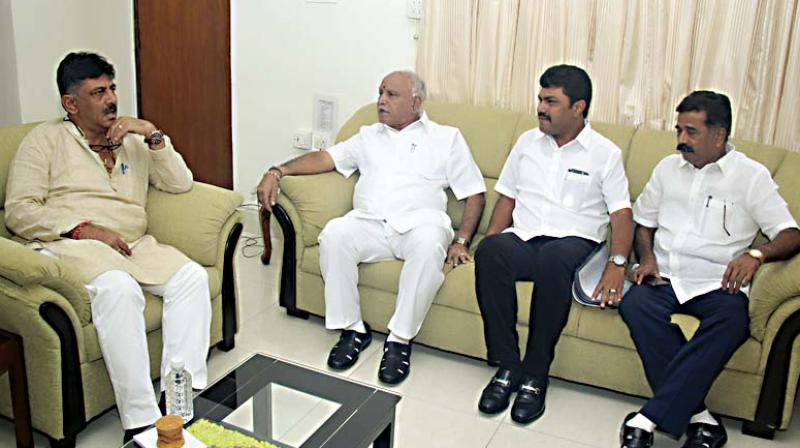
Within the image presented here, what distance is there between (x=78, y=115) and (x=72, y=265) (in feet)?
1.84

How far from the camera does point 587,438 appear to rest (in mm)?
2674

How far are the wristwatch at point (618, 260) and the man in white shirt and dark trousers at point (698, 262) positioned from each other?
61mm

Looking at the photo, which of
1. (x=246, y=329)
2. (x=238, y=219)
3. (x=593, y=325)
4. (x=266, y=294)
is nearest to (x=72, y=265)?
(x=238, y=219)

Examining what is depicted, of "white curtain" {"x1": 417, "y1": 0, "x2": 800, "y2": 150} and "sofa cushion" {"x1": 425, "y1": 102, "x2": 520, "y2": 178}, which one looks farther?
"sofa cushion" {"x1": 425, "y1": 102, "x2": 520, "y2": 178}

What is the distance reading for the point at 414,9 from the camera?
3.88m

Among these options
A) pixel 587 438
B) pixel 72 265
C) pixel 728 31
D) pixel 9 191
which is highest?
pixel 728 31

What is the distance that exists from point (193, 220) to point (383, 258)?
0.77 metres

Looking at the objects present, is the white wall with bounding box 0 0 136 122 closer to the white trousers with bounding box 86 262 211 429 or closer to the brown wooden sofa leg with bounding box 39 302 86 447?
the white trousers with bounding box 86 262 211 429

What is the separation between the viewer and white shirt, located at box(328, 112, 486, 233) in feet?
10.8

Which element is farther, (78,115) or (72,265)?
(78,115)

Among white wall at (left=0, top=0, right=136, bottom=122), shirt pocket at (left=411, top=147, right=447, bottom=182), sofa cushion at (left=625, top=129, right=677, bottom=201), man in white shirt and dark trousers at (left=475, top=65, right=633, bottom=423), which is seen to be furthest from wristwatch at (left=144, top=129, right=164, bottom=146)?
sofa cushion at (left=625, top=129, right=677, bottom=201)

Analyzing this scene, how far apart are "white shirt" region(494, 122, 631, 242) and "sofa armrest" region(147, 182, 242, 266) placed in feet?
3.71

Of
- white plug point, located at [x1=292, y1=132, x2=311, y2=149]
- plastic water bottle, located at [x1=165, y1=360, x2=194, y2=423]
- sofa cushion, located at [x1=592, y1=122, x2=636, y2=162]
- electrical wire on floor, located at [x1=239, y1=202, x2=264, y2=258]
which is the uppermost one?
sofa cushion, located at [x1=592, y1=122, x2=636, y2=162]

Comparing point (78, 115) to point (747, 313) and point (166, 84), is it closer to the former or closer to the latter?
point (166, 84)
